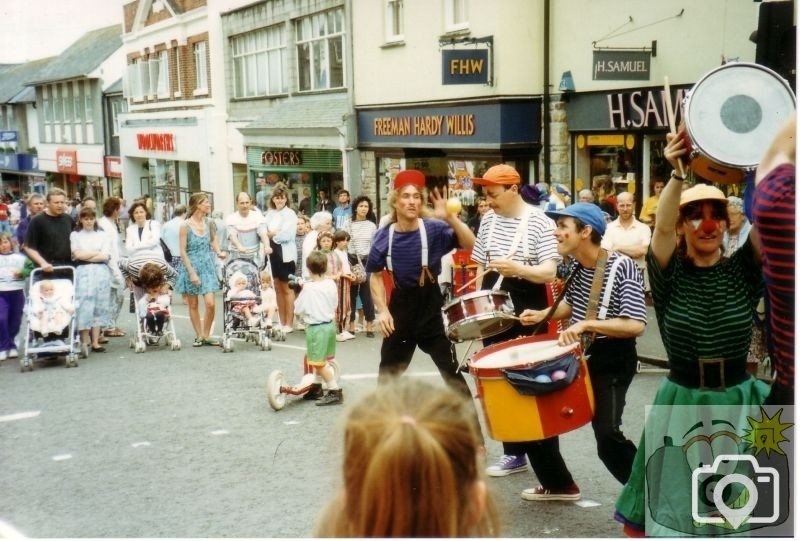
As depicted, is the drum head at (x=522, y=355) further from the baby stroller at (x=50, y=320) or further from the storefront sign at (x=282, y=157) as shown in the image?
the storefront sign at (x=282, y=157)

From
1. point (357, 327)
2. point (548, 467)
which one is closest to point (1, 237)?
point (357, 327)

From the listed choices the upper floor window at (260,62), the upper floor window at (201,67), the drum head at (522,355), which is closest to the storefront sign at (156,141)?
the upper floor window at (201,67)

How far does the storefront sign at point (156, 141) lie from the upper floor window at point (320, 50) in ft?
32.3

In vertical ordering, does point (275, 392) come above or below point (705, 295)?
below

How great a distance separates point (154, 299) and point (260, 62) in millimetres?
17135

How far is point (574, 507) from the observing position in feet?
17.0

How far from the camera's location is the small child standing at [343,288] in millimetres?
11562

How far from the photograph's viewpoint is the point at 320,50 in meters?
23.6

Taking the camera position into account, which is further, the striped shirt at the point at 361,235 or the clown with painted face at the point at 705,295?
the striped shirt at the point at 361,235

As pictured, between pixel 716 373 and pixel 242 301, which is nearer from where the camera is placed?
pixel 716 373

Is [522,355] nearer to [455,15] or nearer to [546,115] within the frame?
[546,115]

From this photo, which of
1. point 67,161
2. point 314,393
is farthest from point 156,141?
point 314,393

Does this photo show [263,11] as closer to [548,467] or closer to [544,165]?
[544,165]

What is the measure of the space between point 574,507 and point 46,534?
2689 millimetres
